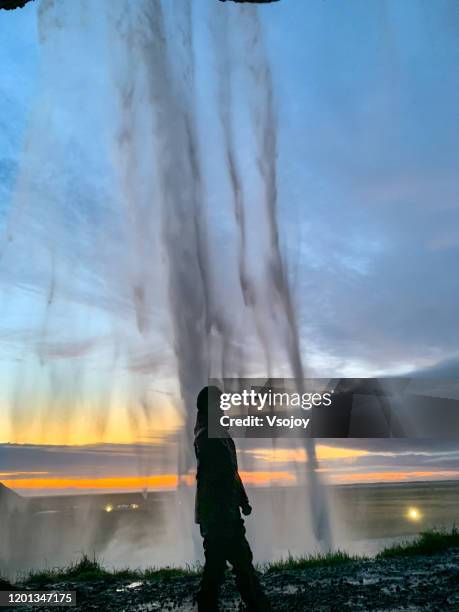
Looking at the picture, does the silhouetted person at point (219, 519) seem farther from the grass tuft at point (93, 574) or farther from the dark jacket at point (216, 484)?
the grass tuft at point (93, 574)

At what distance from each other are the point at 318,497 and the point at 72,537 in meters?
23.7

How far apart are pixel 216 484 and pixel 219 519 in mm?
541

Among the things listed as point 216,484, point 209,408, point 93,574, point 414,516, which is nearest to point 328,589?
point 216,484

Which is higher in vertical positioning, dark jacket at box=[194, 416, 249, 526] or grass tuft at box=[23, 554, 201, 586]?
dark jacket at box=[194, 416, 249, 526]

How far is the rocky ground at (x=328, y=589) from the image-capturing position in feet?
28.0

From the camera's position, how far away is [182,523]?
21703 mm

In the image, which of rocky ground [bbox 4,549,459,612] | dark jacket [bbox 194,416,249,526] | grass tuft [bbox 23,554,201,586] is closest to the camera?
dark jacket [bbox 194,416,249,526]

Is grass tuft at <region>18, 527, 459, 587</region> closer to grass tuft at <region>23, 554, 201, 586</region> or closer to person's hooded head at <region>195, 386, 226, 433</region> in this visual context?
grass tuft at <region>23, 554, 201, 586</region>

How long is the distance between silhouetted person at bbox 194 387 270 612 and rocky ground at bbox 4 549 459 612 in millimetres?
1550

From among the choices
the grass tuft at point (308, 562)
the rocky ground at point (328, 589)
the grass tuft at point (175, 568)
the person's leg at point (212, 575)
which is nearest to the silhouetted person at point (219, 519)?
the person's leg at point (212, 575)

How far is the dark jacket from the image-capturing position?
756 cm

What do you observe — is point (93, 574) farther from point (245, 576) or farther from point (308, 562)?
point (245, 576)

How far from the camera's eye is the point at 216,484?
25.3ft

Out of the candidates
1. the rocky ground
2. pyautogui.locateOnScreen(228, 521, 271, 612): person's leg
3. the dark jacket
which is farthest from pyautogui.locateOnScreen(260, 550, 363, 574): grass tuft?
the dark jacket
